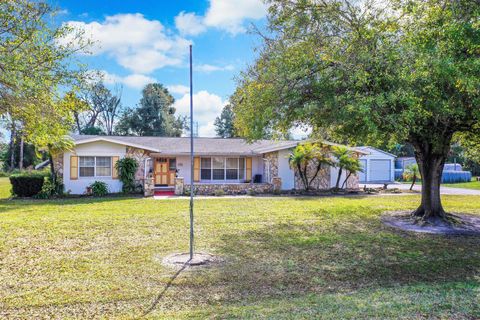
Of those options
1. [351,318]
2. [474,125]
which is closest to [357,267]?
[351,318]

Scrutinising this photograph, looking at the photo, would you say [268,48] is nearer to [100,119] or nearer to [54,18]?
[54,18]

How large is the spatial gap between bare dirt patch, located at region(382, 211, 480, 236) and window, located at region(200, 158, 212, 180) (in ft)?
41.9

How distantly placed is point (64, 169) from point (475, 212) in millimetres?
19413

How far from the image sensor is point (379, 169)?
106 feet

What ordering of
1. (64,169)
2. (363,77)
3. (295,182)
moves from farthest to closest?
(295,182), (64,169), (363,77)

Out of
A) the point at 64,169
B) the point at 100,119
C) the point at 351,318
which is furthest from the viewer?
the point at 100,119

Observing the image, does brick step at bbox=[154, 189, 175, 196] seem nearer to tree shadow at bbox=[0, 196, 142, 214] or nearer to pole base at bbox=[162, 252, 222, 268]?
tree shadow at bbox=[0, 196, 142, 214]

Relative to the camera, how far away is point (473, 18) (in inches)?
274

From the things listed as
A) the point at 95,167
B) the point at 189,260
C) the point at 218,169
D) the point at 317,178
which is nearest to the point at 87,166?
the point at 95,167

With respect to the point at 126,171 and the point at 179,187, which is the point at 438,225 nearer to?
the point at 179,187

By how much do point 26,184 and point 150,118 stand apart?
2644 centimetres

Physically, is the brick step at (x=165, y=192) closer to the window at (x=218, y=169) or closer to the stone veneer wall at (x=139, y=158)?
the stone veneer wall at (x=139, y=158)

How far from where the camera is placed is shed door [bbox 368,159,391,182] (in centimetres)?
3222

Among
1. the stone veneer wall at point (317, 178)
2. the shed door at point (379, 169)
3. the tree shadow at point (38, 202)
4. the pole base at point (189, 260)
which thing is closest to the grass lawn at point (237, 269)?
the pole base at point (189, 260)
